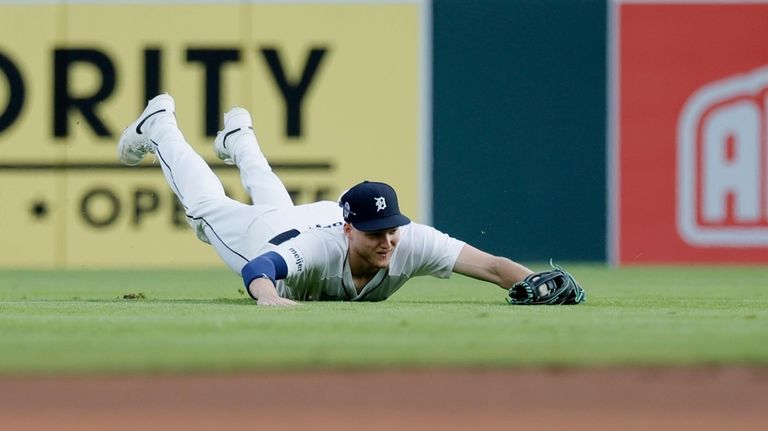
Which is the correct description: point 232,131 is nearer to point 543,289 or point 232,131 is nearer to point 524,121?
point 543,289

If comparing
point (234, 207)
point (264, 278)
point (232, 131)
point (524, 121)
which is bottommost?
point (264, 278)

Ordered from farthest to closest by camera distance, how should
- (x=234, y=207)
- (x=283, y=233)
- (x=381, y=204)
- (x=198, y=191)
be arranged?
(x=198, y=191) → (x=234, y=207) → (x=283, y=233) → (x=381, y=204)

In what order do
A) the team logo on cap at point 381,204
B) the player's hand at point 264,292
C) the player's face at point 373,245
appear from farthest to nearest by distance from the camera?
the player's face at point 373,245 < the team logo on cap at point 381,204 < the player's hand at point 264,292

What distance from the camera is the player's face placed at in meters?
5.53

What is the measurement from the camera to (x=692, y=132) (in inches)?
415

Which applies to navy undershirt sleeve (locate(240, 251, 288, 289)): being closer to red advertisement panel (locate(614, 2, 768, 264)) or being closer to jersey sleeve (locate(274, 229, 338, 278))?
jersey sleeve (locate(274, 229, 338, 278))

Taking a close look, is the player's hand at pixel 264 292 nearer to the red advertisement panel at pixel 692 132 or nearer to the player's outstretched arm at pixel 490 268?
the player's outstretched arm at pixel 490 268

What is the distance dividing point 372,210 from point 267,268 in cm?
46

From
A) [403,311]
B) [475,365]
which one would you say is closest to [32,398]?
[475,365]

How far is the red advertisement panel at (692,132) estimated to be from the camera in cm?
1045

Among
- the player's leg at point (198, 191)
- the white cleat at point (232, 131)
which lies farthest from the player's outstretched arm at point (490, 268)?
the white cleat at point (232, 131)

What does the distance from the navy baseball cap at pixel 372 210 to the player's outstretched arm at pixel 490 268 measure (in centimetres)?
45

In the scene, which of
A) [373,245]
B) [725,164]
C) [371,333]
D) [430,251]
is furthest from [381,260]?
[725,164]

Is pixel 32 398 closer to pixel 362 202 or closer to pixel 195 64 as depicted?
pixel 362 202
